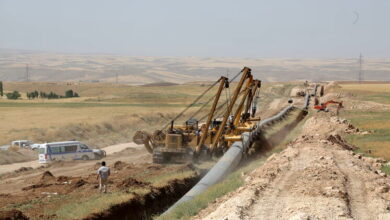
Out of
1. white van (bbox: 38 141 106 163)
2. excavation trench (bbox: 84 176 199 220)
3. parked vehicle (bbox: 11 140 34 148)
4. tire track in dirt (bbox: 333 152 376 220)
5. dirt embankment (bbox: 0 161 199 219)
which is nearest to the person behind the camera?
tire track in dirt (bbox: 333 152 376 220)

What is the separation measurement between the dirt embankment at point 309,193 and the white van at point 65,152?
29.6 metres

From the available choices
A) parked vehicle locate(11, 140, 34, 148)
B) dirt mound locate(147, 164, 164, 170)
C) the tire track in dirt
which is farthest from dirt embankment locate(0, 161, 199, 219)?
parked vehicle locate(11, 140, 34, 148)

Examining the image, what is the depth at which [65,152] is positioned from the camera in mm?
54219

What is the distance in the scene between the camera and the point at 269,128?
58219 mm

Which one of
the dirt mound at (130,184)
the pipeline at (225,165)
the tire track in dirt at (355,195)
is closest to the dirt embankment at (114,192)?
the dirt mound at (130,184)

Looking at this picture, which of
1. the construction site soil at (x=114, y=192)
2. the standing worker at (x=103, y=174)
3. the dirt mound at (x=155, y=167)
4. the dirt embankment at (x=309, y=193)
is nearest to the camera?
the dirt embankment at (x=309, y=193)

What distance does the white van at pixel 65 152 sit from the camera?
5259 cm

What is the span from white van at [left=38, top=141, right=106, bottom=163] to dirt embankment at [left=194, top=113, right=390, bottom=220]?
97.2 feet

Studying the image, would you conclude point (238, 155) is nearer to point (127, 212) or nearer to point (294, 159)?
point (294, 159)

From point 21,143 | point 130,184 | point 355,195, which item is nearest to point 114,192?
point 130,184

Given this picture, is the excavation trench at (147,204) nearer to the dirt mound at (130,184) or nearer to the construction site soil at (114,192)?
the construction site soil at (114,192)

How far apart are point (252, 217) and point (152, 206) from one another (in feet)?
37.2

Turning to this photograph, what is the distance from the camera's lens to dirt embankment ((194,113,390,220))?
1628 centimetres

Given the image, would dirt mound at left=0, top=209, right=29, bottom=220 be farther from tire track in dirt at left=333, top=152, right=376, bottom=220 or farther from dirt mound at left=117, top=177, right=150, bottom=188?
tire track in dirt at left=333, top=152, right=376, bottom=220
